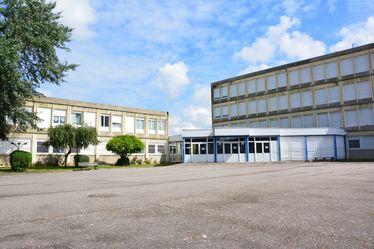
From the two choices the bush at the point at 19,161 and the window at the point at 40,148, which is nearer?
the bush at the point at 19,161

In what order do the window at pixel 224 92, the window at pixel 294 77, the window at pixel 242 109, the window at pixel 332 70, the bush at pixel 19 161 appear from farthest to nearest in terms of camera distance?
1. the window at pixel 224 92
2. the window at pixel 242 109
3. the window at pixel 294 77
4. the window at pixel 332 70
5. the bush at pixel 19 161

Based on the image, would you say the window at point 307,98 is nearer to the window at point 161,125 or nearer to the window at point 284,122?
the window at point 284,122

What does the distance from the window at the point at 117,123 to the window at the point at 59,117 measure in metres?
6.92

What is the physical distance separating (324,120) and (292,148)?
29.8ft

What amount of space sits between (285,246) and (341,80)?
4588 centimetres

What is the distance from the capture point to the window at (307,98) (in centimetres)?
4938

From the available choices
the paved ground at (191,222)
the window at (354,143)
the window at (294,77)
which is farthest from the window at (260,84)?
the paved ground at (191,222)

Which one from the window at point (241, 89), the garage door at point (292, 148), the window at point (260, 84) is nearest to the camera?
the garage door at point (292, 148)

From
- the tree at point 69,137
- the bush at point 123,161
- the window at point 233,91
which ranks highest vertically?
the window at point 233,91

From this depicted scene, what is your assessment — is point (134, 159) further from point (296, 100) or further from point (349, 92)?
point (349, 92)

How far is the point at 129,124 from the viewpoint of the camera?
4800 cm

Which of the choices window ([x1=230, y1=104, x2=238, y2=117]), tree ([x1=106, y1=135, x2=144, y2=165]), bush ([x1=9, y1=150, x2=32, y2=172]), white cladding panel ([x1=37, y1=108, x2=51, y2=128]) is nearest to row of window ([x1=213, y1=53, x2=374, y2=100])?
window ([x1=230, y1=104, x2=238, y2=117])

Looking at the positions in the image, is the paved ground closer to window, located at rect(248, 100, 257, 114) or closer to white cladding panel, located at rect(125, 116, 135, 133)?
white cladding panel, located at rect(125, 116, 135, 133)

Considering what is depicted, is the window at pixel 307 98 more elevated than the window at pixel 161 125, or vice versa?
the window at pixel 307 98
